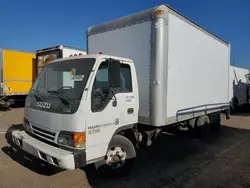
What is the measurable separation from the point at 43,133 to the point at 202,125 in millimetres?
5101

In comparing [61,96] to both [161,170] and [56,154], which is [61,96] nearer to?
[56,154]

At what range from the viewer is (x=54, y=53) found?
1049 centimetres

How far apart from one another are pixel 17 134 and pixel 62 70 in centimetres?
152

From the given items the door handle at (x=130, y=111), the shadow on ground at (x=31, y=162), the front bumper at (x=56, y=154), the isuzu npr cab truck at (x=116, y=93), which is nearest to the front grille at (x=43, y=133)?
the isuzu npr cab truck at (x=116, y=93)

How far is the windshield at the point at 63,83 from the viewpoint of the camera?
10.8 feet

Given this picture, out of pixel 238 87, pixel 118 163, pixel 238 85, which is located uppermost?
pixel 238 85

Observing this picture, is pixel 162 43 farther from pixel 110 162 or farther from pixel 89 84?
pixel 110 162

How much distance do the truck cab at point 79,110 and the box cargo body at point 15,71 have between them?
30.4 feet

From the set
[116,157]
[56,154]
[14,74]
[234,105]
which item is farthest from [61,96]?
[234,105]

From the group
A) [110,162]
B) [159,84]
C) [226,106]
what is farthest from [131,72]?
[226,106]

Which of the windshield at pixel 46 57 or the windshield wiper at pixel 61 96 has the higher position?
the windshield at pixel 46 57

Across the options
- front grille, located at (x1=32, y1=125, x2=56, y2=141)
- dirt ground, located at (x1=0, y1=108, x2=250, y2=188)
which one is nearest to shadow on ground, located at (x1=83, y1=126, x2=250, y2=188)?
dirt ground, located at (x1=0, y1=108, x2=250, y2=188)

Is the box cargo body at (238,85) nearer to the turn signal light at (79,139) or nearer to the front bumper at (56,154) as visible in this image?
the turn signal light at (79,139)

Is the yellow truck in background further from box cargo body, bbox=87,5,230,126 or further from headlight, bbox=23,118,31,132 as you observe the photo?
headlight, bbox=23,118,31,132
